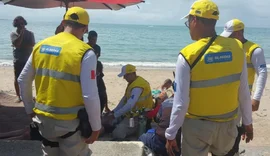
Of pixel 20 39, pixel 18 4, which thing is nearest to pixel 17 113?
pixel 20 39

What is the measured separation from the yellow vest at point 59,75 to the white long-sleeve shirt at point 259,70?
2.22 meters

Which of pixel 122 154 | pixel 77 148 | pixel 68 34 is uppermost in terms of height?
pixel 68 34

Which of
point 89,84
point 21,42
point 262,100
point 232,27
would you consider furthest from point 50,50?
point 262,100

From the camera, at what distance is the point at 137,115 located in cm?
564

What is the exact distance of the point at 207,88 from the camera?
2.85 m

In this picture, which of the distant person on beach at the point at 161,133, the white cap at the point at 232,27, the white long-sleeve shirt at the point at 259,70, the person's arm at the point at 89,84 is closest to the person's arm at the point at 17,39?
the distant person on beach at the point at 161,133

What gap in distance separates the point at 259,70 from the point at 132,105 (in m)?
2.03

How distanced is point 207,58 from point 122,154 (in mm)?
1986

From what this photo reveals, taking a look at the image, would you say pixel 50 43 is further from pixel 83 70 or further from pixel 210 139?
pixel 210 139

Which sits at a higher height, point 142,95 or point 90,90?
point 90,90

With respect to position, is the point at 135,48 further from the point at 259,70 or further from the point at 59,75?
the point at 59,75

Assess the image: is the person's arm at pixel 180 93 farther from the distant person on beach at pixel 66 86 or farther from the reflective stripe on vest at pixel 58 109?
the reflective stripe on vest at pixel 58 109

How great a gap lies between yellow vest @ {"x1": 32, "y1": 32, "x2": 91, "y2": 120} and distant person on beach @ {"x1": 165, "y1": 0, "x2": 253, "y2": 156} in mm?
769

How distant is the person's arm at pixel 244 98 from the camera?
120 inches
